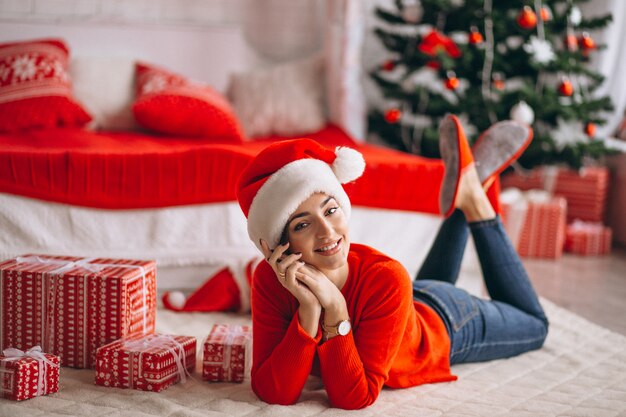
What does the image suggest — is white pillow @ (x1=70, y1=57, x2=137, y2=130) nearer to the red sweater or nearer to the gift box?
the gift box

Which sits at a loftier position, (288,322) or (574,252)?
(288,322)

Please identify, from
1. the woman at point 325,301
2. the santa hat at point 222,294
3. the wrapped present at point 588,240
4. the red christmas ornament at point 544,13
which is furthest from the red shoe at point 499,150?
the wrapped present at point 588,240

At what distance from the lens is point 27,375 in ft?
5.41

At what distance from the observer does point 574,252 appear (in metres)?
3.78

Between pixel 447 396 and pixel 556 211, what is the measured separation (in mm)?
2048

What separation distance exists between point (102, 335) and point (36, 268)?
253mm

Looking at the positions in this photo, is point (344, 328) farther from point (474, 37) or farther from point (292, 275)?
point (474, 37)

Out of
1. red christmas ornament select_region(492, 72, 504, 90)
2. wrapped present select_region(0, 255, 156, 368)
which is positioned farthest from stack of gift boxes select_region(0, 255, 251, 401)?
red christmas ornament select_region(492, 72, 504, 90)

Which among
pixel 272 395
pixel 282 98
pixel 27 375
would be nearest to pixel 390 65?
pixel 282 98

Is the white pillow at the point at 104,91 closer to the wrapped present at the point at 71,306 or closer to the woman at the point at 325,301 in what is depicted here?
the wrapped present at the point at 71,306

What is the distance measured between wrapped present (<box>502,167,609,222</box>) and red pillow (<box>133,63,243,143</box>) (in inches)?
68.8

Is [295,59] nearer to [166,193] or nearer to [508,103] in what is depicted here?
[508,103]

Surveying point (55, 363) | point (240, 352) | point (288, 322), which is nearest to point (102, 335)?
point (55, 363)

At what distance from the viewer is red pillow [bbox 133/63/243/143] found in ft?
10.5
